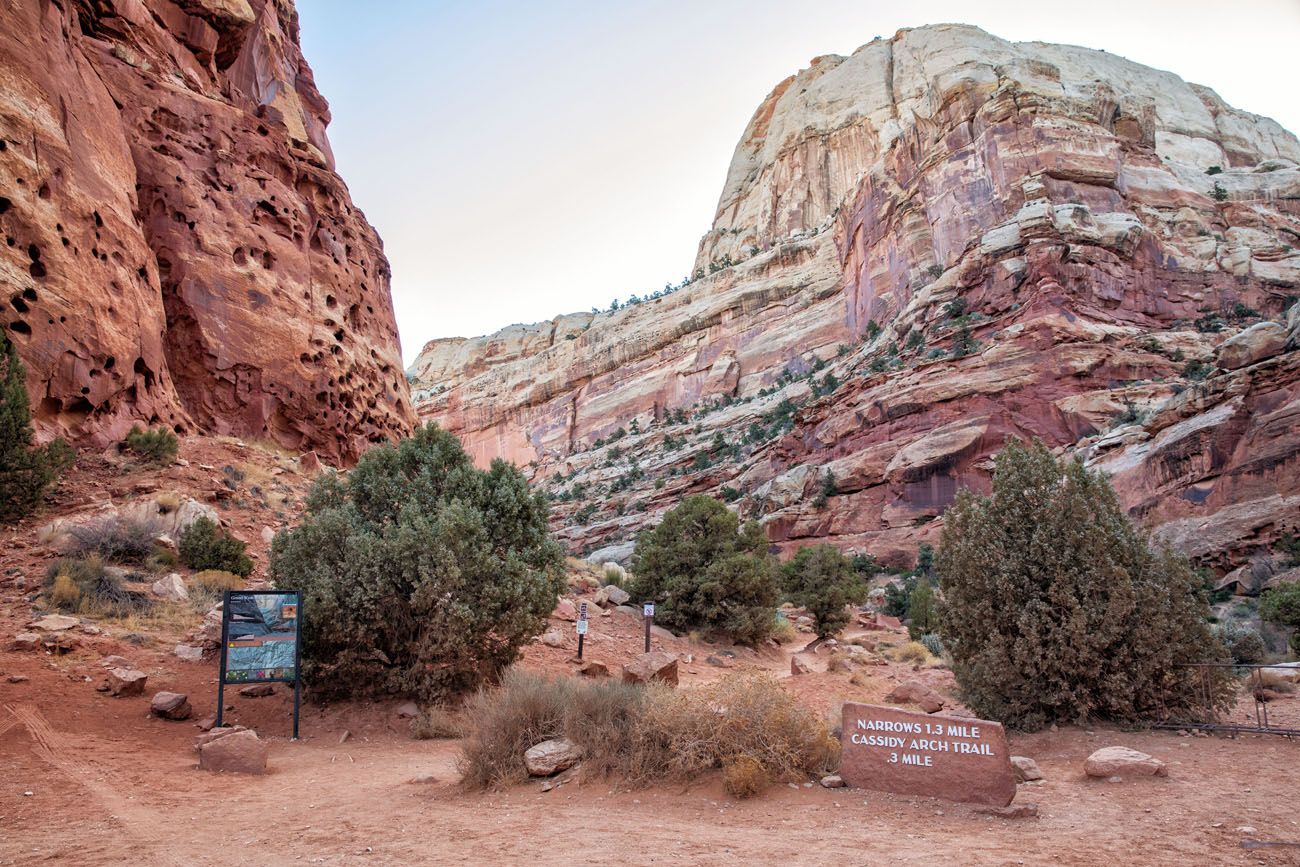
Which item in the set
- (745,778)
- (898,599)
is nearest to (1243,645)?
(745,778)

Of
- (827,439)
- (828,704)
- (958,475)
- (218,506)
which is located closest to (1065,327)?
(958,475)

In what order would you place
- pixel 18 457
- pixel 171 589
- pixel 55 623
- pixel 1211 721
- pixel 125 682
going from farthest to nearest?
pixel 18 457
pixel 171 589
pixel 55 623
pixel 125 682
pixel 1211 721

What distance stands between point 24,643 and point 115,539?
396 centimetres

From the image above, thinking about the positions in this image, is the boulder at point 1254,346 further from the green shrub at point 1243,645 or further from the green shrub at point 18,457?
the green shrub at point 18,457

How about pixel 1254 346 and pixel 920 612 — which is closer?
pixel 920 612

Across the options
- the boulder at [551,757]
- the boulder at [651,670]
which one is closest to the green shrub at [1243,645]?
the boulder at [651,670]

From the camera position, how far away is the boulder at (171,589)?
12508mm

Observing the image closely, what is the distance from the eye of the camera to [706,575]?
64.1ft

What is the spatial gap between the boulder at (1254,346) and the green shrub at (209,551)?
→ 31.6 m

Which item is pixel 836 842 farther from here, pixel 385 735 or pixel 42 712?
pixel 42 712

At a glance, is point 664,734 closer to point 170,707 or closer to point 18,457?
point 170,707

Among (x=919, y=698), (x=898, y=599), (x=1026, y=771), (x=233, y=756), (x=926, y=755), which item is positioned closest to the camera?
(x=926, y=755)

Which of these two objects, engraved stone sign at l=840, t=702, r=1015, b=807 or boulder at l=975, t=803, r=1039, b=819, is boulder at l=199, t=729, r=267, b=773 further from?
boulder at l=975, t=803, r=1039, b=819

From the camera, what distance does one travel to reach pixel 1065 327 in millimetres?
39844
